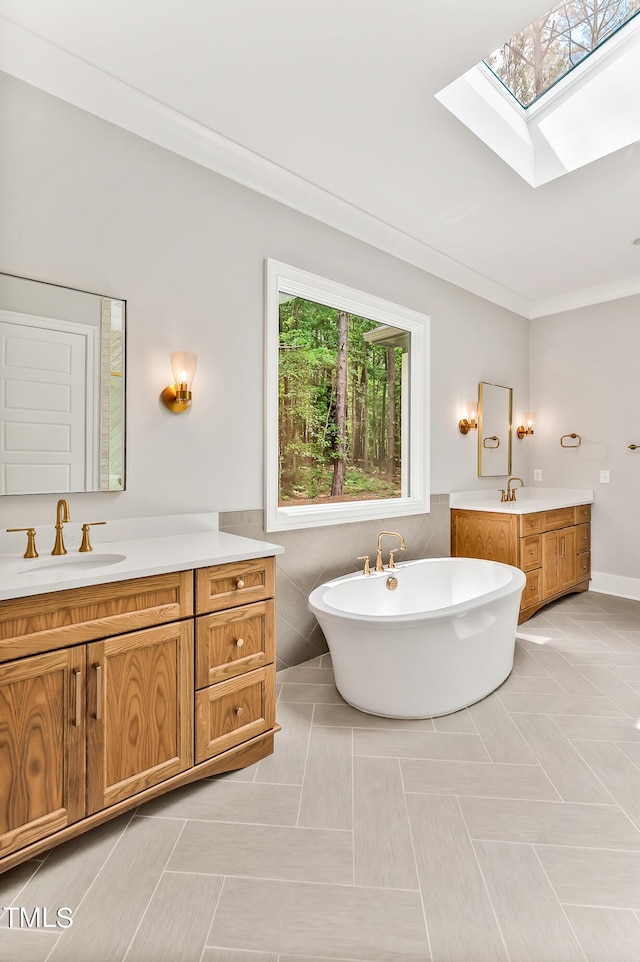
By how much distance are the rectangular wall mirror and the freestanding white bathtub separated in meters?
1.22

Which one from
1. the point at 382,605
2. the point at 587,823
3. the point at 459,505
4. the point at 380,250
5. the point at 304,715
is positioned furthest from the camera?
the point at 459,505

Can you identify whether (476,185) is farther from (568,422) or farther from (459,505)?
(568,422)

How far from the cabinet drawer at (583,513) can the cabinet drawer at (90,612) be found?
370 cm

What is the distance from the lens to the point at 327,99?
203cm

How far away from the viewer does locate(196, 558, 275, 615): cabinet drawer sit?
5.68 ft

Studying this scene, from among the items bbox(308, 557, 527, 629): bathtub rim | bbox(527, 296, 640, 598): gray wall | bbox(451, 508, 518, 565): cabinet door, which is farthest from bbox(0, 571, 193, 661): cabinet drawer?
bbox(527, 296, 640, 598): gray wall

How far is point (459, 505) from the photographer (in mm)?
3803

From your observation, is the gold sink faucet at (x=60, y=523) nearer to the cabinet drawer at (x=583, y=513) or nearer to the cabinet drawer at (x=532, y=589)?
the cabinet drawer at (x=532, y=589)

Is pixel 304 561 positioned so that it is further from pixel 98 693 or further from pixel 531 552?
pixel 531 552

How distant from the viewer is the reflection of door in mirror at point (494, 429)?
4.12 m

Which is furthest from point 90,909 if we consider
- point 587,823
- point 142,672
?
point 587,823

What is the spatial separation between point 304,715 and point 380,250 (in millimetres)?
2905

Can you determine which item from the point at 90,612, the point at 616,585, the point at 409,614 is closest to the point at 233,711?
the point at 90,612

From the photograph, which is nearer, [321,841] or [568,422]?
[321,841]
